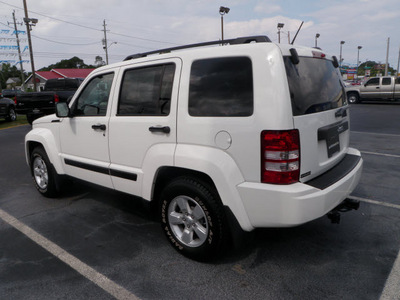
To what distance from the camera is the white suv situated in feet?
7.94

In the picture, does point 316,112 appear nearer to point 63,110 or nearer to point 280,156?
point 280,156

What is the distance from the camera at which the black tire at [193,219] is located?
271 cm

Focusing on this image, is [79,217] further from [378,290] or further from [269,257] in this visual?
[378,290]

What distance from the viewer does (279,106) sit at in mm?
2367

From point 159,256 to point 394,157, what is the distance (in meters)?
5.76

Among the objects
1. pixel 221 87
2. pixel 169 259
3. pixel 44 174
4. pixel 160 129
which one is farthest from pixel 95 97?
pixel 169 259

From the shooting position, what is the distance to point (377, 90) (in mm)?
20750

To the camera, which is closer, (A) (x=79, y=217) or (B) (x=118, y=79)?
(B) (x=118, y=79)

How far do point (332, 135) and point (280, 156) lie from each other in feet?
2.65

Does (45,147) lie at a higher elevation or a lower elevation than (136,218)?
higher

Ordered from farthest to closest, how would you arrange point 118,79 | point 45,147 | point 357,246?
point 45,147 → point 118,79 → point 357,246

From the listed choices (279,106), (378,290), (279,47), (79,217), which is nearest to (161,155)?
(279,106)

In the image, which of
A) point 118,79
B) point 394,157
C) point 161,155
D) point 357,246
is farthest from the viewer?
point 394,157

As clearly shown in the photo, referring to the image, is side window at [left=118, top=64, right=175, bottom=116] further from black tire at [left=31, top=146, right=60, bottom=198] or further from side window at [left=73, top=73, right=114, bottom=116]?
black tire at [left=31, top=146, right=60, bottom=198]
